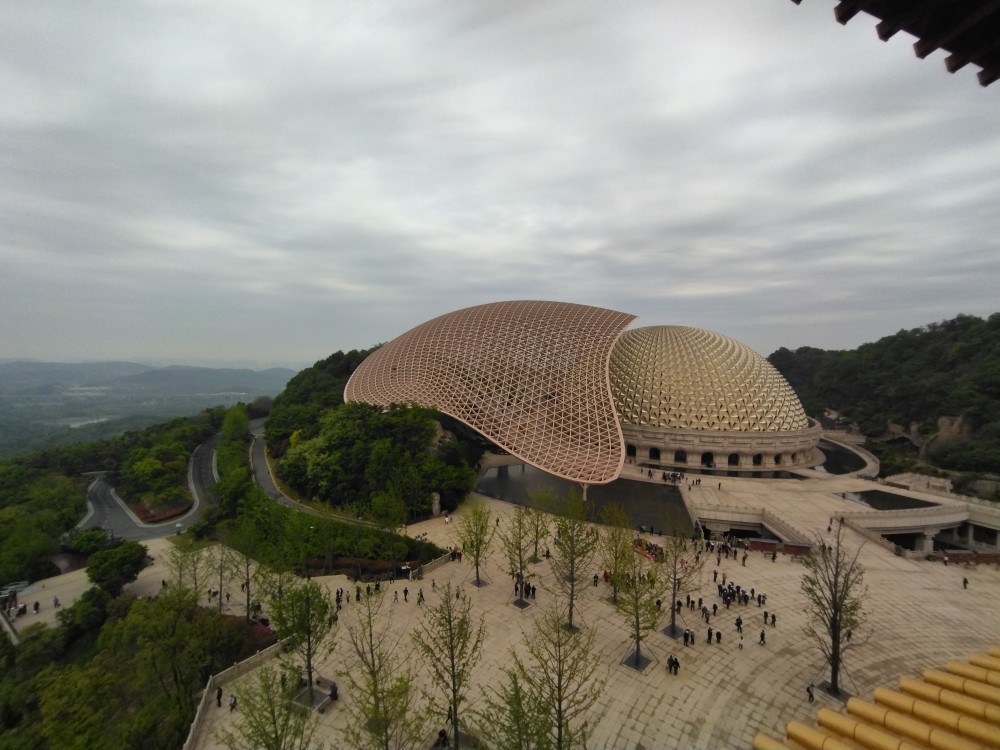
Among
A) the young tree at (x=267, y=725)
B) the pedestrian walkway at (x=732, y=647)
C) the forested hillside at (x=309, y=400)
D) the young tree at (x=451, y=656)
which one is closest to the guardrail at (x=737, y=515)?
the pedestrian walkway at (x=732, y=647)

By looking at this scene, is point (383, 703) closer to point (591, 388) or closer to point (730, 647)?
point (730, 647)

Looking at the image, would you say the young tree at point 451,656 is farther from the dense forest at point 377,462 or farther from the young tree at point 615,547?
the dense forest at point 377,462

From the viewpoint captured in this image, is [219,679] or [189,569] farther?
[189,569]

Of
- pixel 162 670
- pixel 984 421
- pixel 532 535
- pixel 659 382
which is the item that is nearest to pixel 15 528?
pixel 162 670

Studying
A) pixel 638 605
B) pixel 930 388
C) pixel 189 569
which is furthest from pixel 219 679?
pixel 930 388

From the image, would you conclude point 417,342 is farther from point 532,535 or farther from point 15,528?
point 15,528
